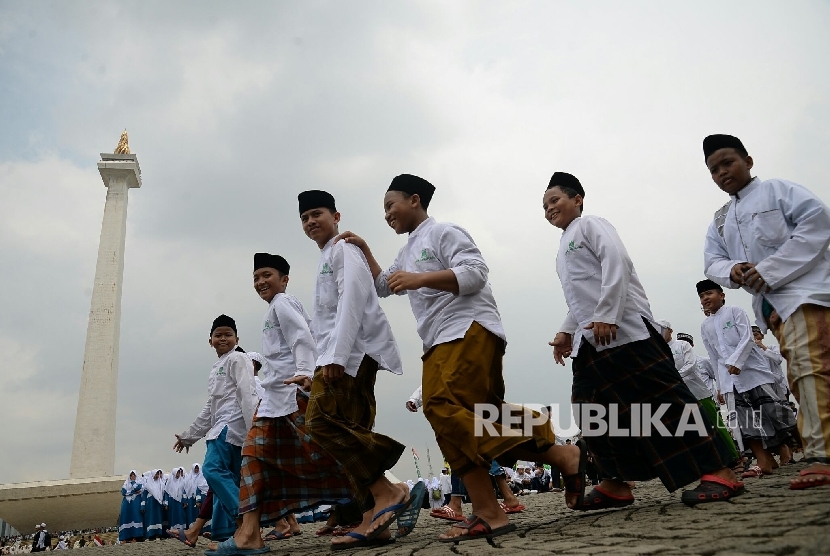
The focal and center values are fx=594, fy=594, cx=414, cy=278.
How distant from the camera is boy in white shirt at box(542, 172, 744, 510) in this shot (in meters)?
3.10

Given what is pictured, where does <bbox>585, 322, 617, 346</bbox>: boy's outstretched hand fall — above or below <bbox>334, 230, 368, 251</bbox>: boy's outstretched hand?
below

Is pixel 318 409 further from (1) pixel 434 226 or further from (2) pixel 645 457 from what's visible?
(2) pixel 645 457

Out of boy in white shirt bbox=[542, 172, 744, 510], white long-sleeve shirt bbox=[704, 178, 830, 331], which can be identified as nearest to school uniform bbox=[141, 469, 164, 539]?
boy in white shirt bbox=[542, 172, 744, 510]

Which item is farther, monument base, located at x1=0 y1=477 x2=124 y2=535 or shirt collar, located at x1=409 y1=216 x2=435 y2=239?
Answer: monument base, located at x1=0 y1=477 x2=124 y2=535

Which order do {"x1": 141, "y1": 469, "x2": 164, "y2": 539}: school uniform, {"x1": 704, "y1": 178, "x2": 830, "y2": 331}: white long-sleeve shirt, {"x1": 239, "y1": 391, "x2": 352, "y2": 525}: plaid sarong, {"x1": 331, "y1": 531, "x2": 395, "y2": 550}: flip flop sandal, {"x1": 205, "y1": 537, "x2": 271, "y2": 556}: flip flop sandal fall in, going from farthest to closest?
{"x1": 141, "y1": 469, "x2": 164, "y2": 539}: school uniform
{"x1": 239, "y1": 391, "x2": 352, "y2": 525}: plaid sarong
{"x1": 205, "y1": 537, "x2": 271, "y2": 556}: flip flop sandal
{"x1": 331, "y1": 531, "x2": 395, "y2": 550}: flip flop sandal
{"x1": 704, "y1": 178, "x2": 830, "y2": 331}: white long-sleeve shirt

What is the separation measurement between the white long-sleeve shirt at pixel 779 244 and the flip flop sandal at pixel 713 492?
0.92m

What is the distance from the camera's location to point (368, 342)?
372 centimetres

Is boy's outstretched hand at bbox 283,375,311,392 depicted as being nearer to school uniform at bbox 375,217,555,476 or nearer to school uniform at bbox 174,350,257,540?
school uniform at bbox 375,217,555,476

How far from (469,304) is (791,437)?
5.10 metres

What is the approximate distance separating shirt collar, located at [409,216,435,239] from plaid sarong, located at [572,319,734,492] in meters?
1.18

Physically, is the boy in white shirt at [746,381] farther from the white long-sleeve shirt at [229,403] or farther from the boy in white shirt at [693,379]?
the white long-sleeve shirt at [229,403]

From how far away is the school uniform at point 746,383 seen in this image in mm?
6277

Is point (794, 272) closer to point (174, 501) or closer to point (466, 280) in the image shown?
point (466, 280)

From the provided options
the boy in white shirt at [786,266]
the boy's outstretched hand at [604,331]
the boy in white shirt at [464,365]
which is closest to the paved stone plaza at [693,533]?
the boy in white shirt at [464,365]
